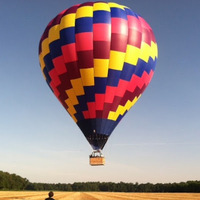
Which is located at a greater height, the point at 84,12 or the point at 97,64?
the point at 84,12

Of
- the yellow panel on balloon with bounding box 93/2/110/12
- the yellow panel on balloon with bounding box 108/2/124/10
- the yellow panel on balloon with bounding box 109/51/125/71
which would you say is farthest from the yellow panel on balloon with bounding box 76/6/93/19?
the yellow panel on balloon with bounding box 109/51/125/71

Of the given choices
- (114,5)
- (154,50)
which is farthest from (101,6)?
(154,50)

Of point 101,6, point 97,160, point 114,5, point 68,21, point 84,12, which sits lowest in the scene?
point 97,160

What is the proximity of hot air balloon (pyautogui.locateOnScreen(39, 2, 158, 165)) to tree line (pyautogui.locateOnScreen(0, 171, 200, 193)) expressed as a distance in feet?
222

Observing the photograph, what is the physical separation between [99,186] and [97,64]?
547ft

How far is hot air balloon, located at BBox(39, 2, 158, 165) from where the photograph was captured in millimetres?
21266

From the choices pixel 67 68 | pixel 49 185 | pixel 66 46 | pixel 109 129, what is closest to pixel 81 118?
pixel 109 129

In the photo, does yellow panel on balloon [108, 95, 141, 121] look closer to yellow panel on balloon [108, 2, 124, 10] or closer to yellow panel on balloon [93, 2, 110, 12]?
yellow panel on balloon [93, 2, 110, 12]

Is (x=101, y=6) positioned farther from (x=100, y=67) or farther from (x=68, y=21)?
(x=100, y=67)

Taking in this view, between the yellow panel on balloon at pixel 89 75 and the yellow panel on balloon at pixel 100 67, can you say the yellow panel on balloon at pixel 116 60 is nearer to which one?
the yellow panel on balloon at pixel 100 67

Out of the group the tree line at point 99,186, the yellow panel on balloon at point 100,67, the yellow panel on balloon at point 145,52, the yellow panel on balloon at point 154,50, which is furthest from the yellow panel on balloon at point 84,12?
the tree line at point 99,186

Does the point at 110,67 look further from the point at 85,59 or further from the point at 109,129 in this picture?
the point at 109,129

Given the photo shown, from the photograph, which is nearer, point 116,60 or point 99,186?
point 116,60

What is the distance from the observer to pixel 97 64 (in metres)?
21.3
